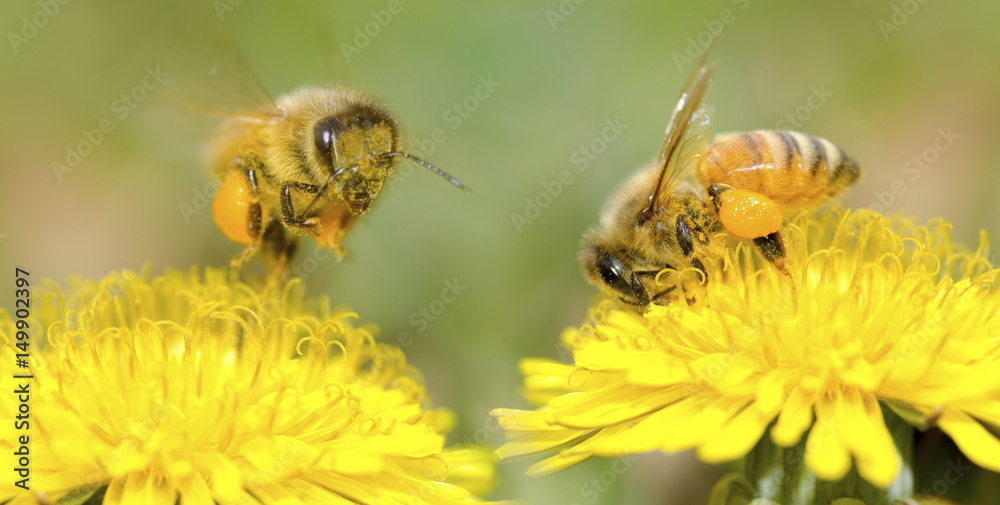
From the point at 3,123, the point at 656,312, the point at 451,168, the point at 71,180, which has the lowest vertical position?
the point at 656,312

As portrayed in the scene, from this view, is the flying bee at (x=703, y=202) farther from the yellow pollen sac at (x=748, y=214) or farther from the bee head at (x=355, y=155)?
the bee head at (x=355, y=155)

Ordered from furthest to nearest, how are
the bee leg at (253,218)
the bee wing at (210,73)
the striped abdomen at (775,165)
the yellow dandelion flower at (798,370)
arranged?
the bee wing at (210,73), the bee leg at (253,218), the striped abdomen at (775,165), the yellow dandelion flower at (798,370)

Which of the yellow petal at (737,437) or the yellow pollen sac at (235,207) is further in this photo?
the yellow pollen sac at (235,207)

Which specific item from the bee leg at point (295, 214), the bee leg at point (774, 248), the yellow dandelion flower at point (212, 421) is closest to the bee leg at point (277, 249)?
the yellow dandelion flower at point (212, 421)

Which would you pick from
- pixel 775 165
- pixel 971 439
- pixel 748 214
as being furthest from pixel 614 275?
pixel 971 439

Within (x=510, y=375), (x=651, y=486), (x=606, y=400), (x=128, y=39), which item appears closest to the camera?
(x=606, y=400)

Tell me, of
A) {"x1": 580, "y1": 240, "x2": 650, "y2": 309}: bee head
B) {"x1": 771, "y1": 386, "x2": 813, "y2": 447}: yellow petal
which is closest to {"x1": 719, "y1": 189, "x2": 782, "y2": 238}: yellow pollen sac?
{"x1": 580, "y1": 240, "x2": 650, "y2": 309}: bee head

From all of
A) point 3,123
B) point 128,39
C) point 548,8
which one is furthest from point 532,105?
point 3,123

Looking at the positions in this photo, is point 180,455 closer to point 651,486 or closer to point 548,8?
point 651,486

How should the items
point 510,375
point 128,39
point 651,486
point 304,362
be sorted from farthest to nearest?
point 128,39 < point 510,375 < point 651,486 < point 304,362
